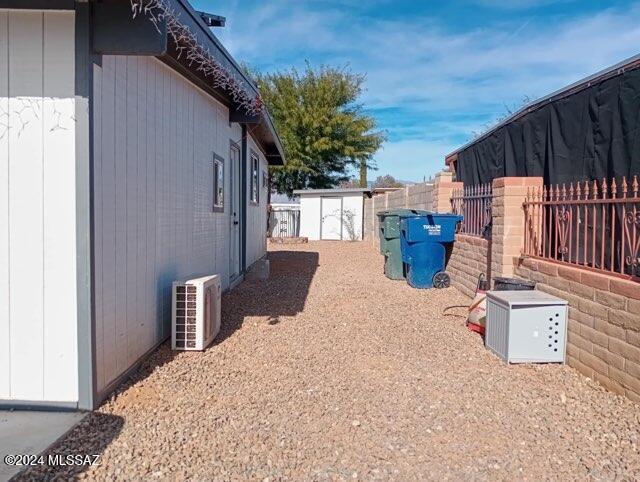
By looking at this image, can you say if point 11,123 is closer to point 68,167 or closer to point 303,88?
point 68,167

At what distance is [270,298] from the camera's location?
24.6 feet

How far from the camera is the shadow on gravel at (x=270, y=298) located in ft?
19.9

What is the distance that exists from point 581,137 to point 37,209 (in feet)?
17.7

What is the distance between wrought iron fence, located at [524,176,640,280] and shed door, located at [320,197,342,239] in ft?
54.0

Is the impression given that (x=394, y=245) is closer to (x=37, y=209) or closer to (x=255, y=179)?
(x=255, y=179)

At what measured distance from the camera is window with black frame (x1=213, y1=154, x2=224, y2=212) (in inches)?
278

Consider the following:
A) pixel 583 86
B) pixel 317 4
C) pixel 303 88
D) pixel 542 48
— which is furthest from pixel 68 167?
pixel 303 88

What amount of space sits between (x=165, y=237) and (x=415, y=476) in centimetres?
329

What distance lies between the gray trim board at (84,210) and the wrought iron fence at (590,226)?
3.81 metres

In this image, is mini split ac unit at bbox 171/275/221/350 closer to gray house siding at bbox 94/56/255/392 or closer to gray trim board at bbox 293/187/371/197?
gray house siding at bbox 94/56/255/392

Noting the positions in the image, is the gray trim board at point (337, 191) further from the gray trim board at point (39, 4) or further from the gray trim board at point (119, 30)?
the gray trim board at point (39, 4)

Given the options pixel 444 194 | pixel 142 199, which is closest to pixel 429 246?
pixel 444 194

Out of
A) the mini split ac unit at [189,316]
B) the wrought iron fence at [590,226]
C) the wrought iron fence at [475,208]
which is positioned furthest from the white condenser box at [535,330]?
the mini split ac unit at [189,316]

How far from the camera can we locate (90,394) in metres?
3.24
